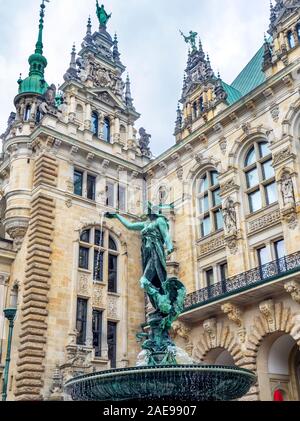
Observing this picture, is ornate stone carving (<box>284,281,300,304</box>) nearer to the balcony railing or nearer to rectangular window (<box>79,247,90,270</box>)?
the balcony railing

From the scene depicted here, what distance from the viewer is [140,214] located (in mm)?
30984

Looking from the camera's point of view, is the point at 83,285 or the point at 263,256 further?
the point at 83,285

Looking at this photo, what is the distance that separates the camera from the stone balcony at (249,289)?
770 inches

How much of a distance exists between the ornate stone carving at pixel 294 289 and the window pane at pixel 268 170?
22.7ft

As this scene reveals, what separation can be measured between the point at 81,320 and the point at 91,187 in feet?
26.9

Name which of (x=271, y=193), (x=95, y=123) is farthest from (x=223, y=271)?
(x=95, y=123)

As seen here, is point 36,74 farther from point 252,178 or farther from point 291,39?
point 291,39

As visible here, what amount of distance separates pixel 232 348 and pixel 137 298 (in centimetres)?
Answer: 801

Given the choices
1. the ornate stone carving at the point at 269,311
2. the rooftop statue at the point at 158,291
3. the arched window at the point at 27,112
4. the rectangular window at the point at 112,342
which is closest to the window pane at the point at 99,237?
the rectangular window at the point at 112,342

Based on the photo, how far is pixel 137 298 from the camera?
2847cm

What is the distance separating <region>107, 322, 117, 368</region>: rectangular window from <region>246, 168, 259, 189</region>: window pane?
10.5 metres

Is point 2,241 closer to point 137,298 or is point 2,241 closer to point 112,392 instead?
point 137,298

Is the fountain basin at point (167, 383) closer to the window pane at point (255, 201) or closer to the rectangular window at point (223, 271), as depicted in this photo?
the rectangular window at point (223, 271)

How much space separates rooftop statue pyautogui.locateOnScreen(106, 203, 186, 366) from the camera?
40.4 ft
